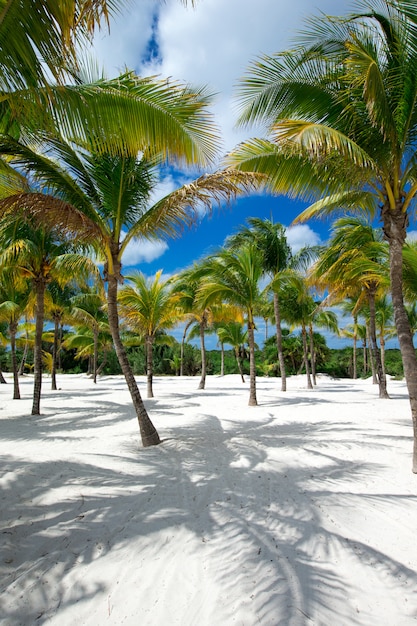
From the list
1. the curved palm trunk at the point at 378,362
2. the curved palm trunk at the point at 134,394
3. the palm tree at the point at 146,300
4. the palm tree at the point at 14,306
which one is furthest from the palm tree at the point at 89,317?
the curved palm trunk at the point at 378,362

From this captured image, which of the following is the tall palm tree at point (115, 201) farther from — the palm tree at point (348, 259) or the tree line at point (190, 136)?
the palm tree at point (348, 259)

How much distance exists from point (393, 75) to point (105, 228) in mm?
5387

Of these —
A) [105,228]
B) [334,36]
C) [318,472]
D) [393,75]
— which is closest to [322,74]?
[334,36]

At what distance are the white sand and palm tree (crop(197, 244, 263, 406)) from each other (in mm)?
6461

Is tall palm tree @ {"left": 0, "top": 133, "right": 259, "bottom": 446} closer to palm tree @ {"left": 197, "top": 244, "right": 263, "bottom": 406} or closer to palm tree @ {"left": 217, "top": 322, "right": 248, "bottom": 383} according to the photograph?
palm tree @ {"left": 197, "top": 244, "right": 263, "bottom": 406}

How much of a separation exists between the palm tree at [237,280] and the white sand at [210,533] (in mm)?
6461

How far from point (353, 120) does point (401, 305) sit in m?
3.03

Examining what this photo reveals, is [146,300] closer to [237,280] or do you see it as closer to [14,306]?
[237,280]

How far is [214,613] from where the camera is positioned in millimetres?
2248

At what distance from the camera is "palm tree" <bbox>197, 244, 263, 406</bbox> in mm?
12188

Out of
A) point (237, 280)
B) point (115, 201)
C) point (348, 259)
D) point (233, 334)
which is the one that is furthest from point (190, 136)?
point (233, 334)

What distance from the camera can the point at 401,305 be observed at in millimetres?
5027

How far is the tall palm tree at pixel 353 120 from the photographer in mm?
4711

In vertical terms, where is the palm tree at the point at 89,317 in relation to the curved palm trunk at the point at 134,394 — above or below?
above
